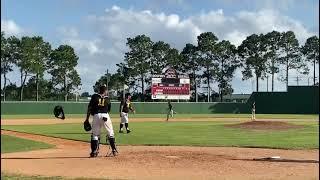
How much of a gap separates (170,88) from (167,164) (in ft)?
152

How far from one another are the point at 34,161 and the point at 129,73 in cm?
8133

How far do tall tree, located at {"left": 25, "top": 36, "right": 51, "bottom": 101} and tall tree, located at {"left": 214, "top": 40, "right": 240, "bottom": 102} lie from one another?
98.6ft

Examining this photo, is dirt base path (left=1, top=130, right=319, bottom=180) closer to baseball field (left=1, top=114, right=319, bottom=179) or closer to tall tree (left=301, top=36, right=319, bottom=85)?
baseball field (left=1, top=114, right=319, bottom=179)

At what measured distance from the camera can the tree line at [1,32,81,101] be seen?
272 feet

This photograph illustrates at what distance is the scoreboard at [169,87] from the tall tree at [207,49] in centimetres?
3926

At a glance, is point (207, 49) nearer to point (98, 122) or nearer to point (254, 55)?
point (254, 55)

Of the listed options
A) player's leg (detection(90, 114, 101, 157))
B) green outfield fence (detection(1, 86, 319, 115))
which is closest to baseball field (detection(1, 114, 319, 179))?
player's leg (detection(90, 114, 101, 157))

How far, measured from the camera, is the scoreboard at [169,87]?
188 feet

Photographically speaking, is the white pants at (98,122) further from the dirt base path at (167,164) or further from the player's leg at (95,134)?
the dirt base path at (167,164)

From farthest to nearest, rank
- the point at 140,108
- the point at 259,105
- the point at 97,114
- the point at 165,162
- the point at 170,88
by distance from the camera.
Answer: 1. the point at 259,105
2. the point at 140,108
3. the point at 170,88
4. the point at 97,114
5. the point at 165,162

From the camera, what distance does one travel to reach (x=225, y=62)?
10056 centimetres

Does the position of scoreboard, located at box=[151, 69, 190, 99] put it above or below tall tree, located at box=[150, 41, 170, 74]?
below

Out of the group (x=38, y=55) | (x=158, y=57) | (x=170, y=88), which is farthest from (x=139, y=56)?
(x=170, y=88)

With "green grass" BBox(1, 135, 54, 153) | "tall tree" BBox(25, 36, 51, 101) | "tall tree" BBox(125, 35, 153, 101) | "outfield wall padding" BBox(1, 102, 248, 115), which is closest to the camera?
"green grass" BBox(1, 135, 54, 153)
